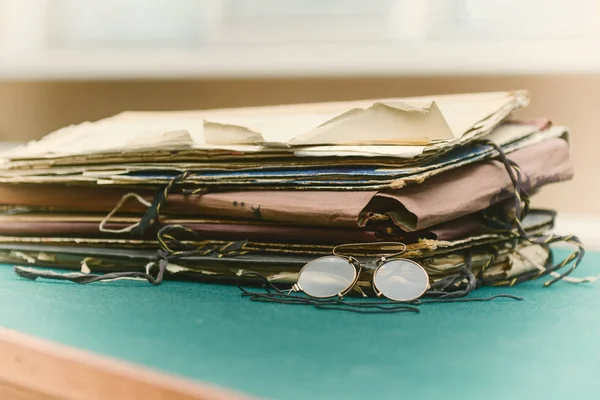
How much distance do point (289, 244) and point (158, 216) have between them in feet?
0.45

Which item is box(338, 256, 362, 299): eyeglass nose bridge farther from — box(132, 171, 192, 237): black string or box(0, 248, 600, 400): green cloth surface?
box(132, 171, 192, 237): black string

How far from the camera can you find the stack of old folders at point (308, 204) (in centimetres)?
55

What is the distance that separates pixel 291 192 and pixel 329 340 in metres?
0.17

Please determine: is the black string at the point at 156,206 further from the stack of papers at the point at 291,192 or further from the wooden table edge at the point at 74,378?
the wooden table edge at the point at 74,378

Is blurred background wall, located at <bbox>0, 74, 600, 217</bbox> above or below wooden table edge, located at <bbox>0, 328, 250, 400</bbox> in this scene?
above

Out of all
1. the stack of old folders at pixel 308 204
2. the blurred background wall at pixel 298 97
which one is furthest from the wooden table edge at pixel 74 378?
the blurred background wall at pixel 298 97

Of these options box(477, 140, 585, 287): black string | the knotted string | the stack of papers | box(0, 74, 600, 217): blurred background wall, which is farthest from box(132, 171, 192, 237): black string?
box(0, 74, 600, 217): blurred background wall

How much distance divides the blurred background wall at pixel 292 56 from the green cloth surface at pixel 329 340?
0.45 meters

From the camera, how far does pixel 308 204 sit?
56 centimetres

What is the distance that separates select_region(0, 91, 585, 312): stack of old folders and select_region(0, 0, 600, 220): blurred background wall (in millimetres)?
268

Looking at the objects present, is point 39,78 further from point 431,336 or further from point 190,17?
point 431,336

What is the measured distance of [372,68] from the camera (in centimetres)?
105

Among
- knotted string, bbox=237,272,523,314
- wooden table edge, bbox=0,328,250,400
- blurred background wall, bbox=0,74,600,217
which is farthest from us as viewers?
blurred background wall, bbox=0,74,600,217

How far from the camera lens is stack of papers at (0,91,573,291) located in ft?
1.82
